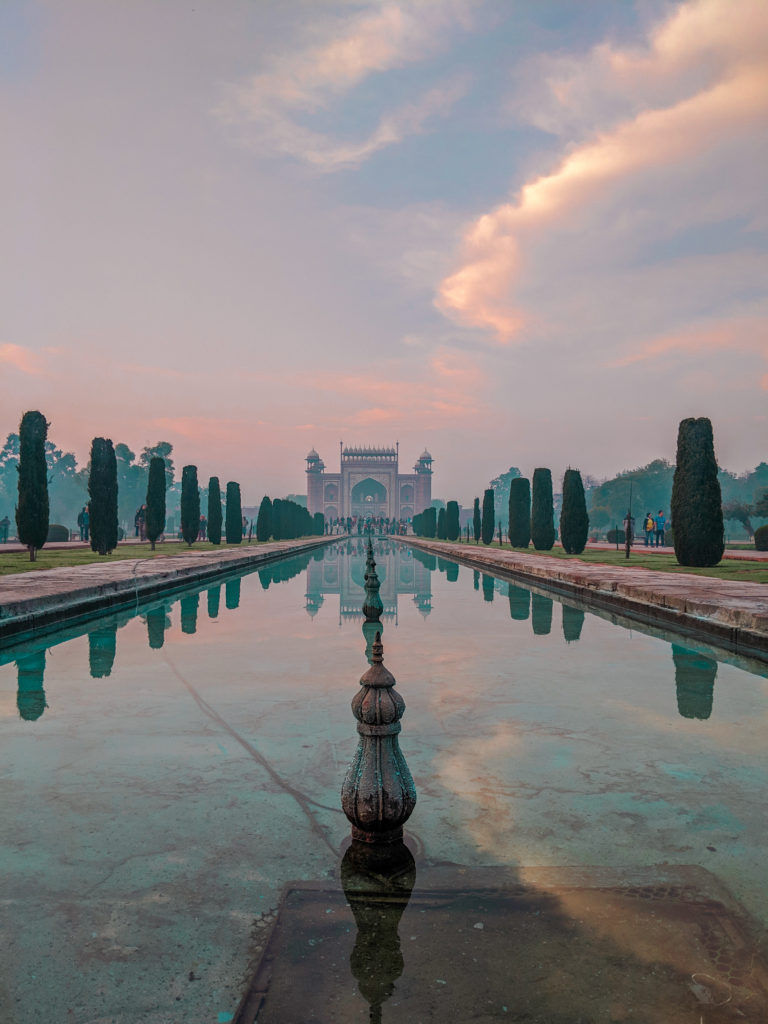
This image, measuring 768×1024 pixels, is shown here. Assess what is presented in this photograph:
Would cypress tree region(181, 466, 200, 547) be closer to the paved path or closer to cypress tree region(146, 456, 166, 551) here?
cypress tree region(146, 456, 166, 551)

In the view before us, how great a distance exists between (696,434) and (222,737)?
14.5 meters

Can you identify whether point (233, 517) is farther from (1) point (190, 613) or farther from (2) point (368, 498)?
(2) point (368, 498)

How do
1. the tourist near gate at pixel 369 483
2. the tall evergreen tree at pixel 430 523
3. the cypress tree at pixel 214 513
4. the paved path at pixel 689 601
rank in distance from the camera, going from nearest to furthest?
1. the paved path at pixel 689 601
2. the cypress tree at pixel 214 513
3. the tall evergreen tree at pixel 430 523
4. the tourist near gate at pixel 369 483

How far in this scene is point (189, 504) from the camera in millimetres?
27531

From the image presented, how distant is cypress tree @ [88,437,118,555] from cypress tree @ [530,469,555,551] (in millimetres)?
14079

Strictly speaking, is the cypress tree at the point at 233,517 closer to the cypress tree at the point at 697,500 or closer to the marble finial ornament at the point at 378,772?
the cypress tree at the point at 697,500

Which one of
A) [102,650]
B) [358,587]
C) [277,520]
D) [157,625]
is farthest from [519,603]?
[277,520]

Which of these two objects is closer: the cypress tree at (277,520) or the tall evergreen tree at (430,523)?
the cypress tree at (277,520)

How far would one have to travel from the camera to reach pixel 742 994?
149cm

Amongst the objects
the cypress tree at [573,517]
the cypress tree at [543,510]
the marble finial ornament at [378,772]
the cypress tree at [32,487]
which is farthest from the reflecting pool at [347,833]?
the cypress tree at [543,510]

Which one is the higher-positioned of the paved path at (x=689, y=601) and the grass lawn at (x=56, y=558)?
the grass lawn at (x=56, y=558)

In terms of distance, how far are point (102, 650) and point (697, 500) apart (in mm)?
12780

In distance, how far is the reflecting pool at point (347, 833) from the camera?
155 centimetres

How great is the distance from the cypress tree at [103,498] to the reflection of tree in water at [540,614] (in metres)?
13.1
